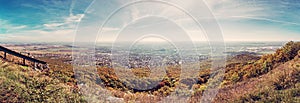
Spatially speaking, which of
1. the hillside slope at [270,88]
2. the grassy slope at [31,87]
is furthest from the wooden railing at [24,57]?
the hillside slope at [270,88]

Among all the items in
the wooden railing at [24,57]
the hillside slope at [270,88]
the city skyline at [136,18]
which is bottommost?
the hillside slope at [270,88]

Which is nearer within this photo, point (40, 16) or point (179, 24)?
point (179, 24)

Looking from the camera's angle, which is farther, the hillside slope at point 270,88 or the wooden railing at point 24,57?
the wooden railing at point 24,57

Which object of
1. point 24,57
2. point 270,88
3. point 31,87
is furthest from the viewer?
point 24,57

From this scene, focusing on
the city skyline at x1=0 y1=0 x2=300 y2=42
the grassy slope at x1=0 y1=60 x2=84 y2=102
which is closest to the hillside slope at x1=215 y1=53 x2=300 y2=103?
the city skyline at x1=0 y1=0 x2=300 y2=42

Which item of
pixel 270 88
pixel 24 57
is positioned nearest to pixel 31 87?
pixel 24 57

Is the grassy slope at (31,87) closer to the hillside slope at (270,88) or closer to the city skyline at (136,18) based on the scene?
the city skyline at (136,18)

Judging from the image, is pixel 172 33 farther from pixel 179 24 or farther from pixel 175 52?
pixel 175 52

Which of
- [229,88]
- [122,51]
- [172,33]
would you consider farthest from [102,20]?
[229,88]

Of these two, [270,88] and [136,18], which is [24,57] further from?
[270,88]

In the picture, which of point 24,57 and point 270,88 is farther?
point 24,57

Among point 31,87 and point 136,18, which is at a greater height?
point 136,18
